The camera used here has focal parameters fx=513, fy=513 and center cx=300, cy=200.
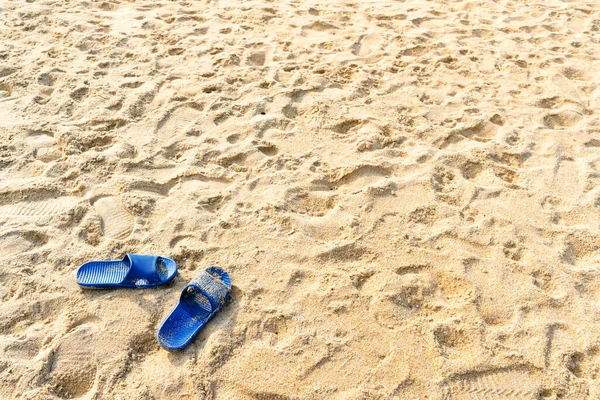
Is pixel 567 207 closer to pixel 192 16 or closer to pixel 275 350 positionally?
pixel 275 350

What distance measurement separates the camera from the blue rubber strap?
2.37 m

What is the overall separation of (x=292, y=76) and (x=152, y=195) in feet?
5.36

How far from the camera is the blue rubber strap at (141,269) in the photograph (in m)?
2.37

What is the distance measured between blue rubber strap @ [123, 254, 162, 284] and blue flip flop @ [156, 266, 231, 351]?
0.61ft

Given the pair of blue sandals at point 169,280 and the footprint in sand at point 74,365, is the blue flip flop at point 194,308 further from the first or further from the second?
the footprint in sand at point 74,365

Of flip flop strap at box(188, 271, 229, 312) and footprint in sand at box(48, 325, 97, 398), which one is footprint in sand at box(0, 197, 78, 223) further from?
flip flop strap at box(188, 271, 229, 312)

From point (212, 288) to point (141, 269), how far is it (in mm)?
365

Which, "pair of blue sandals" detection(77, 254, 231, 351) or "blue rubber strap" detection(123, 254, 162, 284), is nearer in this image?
"pair of blue sandals" detection(77, 254, 231, 351)

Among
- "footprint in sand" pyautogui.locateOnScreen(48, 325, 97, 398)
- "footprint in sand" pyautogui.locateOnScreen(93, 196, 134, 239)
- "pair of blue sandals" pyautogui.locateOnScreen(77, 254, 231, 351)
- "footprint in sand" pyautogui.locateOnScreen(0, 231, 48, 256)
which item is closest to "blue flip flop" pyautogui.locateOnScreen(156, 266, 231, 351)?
"pair of blue sandals" pyautogui.locateOnScreen(77, 254, 231, 351)

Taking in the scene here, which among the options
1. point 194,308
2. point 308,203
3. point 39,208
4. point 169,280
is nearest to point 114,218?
point 39,208

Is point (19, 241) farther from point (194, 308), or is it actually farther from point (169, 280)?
point (194, 308)

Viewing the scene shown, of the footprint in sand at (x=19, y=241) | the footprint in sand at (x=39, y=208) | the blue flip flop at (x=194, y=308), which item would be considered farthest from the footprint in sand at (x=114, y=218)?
the blue flip flop at (x=194, y=308)

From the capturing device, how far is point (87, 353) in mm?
2121

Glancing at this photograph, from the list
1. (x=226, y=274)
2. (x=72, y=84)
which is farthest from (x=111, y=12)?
(x=226, y=274)
